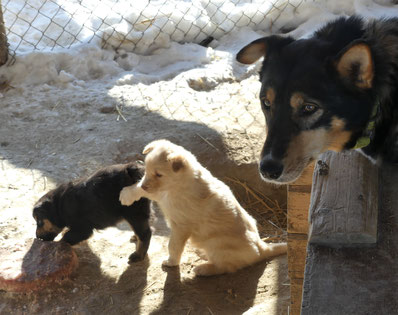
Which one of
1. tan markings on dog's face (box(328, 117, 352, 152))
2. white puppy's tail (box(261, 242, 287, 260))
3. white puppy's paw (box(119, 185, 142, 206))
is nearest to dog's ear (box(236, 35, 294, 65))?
tan markings on dog's face (box(328, 117, 352, 152))

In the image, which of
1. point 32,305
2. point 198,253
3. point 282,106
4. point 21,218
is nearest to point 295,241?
point 282,106

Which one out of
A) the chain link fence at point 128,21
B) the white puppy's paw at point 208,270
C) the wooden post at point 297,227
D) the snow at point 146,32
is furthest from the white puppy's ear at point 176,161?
the chain link fence at point 128,21

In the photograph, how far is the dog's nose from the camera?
112 inches

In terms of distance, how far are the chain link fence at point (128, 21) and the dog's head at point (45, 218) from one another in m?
3.73

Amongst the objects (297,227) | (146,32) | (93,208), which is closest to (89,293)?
(93,208)

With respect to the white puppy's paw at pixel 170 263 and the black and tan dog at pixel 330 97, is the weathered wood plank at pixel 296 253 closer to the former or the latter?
the black and tan dog at pixel 330 97

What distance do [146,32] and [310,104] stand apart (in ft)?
18.5

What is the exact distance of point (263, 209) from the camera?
19.1 ft

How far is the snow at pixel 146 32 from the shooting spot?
284 inches

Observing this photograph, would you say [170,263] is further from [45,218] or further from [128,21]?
[128,21]

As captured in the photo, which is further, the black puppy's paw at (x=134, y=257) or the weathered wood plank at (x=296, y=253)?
the black puppy's paw at (x=134, y=257)

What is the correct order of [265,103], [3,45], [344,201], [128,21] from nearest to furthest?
[344,201], [265,103], [3,45], [128,21]

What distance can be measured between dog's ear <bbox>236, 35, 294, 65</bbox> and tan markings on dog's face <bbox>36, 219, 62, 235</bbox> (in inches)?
88.8

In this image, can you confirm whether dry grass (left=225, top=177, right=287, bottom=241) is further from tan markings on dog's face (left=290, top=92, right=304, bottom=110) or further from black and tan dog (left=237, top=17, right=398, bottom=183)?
tan markings on dog's face (left=290, top=92, right=304, bottom=110)
